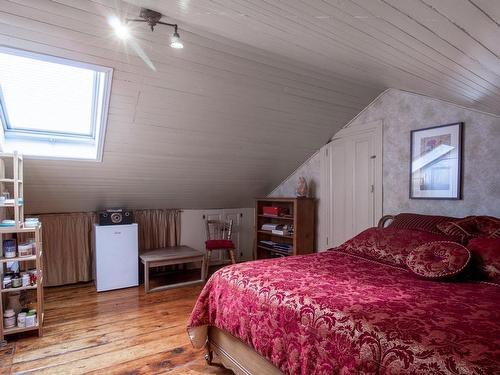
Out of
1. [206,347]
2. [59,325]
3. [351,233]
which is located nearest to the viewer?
[206,347]

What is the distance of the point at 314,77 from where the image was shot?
284 cm

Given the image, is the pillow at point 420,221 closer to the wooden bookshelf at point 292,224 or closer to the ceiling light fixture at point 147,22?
the wooden bookshelf at point 292,224

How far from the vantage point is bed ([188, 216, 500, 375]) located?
1.02 m

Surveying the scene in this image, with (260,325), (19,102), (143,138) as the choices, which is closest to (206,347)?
(260,325)

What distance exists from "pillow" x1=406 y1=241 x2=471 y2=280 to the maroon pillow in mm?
143

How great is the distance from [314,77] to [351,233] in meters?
1.80

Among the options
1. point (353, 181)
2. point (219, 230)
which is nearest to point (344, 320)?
point (353, 181)

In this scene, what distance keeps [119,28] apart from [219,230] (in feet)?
11.0

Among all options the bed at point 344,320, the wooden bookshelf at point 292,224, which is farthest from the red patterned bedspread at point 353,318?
the wooden bookshelf at point 292,224

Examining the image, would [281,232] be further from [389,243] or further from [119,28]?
[119,28]

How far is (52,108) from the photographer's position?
296 centimetres

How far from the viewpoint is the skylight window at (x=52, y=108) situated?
2.60 metres

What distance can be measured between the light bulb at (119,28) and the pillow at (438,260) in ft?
7.50

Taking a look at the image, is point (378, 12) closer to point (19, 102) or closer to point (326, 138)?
point (326, 138)
